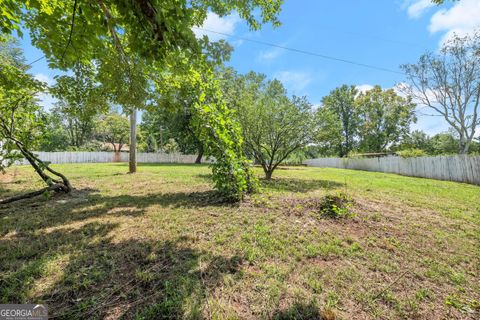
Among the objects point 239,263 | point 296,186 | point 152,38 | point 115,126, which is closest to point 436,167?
point 296,186

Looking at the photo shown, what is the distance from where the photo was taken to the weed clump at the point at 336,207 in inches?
141

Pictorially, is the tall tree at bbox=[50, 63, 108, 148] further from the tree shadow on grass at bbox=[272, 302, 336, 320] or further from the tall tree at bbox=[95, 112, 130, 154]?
the tall tree at bbox=[95, 112, 130, 154]

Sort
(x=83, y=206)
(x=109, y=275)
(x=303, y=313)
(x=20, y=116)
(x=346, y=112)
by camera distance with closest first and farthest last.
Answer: (x=303, y=313), (x=109, y=275), (x=83, y=206), (x=20, y=116), (x=346, y=112)

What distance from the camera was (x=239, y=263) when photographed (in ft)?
7.38

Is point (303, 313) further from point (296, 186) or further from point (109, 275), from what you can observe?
point (296, 186)

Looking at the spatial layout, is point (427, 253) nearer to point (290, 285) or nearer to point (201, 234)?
point (290, 285)

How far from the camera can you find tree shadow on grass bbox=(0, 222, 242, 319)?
1624 mm

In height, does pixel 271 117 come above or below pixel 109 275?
above

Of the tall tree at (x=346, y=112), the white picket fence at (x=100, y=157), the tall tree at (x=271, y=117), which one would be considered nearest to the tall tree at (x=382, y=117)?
the tall tree at (x=346, y=112)

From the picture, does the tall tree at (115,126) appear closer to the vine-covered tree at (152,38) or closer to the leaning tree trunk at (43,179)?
the leaning tree trunk at (43,179)

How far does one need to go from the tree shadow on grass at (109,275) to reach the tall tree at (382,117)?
33480 mm

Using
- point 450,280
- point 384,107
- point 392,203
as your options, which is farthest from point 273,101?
point 384,107

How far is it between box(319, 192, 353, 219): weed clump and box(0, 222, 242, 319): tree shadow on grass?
6.56 ft

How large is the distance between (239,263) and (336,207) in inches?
84.0
